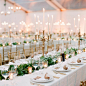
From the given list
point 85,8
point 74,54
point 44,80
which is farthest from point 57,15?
point 44,80

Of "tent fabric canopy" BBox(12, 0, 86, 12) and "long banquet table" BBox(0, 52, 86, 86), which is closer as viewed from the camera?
"long banquet table" BBox(0, 52, 86, 86)

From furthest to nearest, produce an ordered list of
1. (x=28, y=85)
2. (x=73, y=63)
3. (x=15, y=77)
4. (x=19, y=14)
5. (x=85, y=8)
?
(x=19, y=14)
(x=85, y=8)
(x=73, y=63)
(x=15, y=77)
(x=28, y=85)

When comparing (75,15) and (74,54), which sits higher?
(75,15)

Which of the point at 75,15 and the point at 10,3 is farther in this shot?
the point at 75,15

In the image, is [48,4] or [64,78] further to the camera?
[48,4]

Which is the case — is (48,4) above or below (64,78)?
above

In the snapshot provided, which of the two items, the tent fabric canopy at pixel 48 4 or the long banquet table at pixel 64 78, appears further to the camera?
the tent fabric canopy at pixel 48 4

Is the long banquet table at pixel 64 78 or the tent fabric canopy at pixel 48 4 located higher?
the tent fabric canopy at pixel 48 4

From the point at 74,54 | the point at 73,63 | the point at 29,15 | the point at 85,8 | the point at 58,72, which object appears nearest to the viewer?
the point at 58,72

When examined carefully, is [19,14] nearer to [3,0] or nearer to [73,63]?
[3,0]

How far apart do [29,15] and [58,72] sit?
1817 centimetres

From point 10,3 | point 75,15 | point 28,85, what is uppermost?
point 10,3

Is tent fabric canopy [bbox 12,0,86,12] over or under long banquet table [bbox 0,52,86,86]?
over

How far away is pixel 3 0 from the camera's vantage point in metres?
15.7
